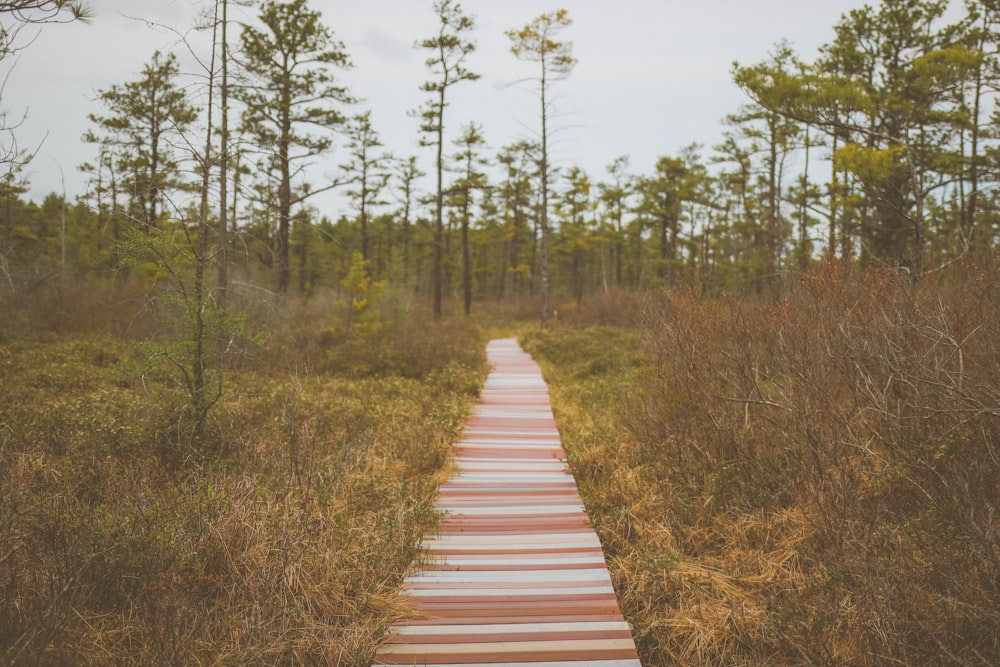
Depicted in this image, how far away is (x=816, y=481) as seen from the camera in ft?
14.3

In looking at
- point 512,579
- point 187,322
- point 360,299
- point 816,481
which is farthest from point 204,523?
point 360,299

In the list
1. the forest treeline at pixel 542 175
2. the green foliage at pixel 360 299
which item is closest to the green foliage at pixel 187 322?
the forest treeline at pixel 542 175

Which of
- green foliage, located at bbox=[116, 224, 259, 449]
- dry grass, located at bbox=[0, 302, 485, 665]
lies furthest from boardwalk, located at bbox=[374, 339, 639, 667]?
green foliage, located at bbox=[116, 224, 259, 449]

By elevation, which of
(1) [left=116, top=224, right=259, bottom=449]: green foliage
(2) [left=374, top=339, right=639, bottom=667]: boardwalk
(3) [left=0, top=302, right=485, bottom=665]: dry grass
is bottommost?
(2) [left=374, top=339, right=639, bottom=667]: boardwalk

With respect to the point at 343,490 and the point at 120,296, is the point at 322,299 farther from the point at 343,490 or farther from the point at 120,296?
the point at 343,490

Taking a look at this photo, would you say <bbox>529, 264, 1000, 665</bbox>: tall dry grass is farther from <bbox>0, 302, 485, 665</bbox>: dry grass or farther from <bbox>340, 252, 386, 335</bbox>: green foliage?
<bbox>340, 252, 386, 335</bbox>: green foliage

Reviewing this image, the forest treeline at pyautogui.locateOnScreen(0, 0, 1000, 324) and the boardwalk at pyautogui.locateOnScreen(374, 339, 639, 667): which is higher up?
the forest treeline at pyautogui.locateOnScreen(0, 0, 1000, 324)

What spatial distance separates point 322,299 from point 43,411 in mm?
14429

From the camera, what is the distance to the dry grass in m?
2.95

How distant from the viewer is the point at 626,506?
A: 5062mm

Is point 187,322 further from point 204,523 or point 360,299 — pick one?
point 360,299

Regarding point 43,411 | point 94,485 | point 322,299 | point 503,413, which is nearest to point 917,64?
point 503,413

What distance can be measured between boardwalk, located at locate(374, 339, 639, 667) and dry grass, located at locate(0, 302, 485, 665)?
0.25 m

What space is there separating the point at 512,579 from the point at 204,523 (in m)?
2.35
